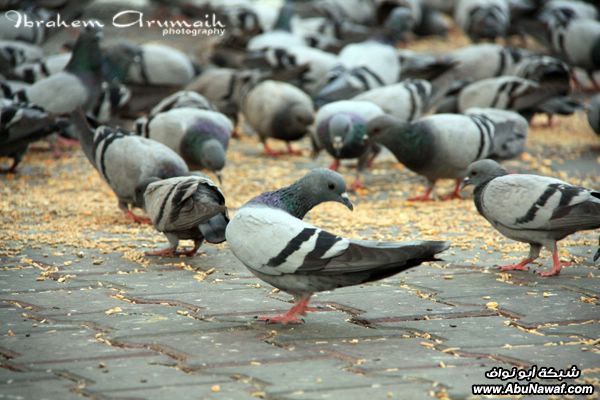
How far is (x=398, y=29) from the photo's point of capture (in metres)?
14.7

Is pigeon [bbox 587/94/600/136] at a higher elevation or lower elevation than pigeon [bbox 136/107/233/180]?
lower

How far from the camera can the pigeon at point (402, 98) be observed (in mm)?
10172

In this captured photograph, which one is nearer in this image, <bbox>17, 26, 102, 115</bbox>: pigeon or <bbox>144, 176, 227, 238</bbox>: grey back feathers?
<bbox>144, 176, 227, 238</bbox>: grey back feathers

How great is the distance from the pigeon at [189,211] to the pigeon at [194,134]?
6.20 feet

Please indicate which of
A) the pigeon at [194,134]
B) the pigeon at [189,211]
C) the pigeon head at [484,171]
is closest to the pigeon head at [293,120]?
the pigeon at [194,134]

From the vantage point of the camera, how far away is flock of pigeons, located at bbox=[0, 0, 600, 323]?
4715 millimetres

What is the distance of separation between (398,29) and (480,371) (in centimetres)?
1124

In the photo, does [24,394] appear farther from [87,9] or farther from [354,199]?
[87,9]

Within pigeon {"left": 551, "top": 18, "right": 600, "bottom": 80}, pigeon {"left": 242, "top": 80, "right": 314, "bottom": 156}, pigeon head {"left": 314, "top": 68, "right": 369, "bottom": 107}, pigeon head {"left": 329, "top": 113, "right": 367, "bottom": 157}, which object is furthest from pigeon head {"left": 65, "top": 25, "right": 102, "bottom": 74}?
pigeon {"left": 551, "top": 18, "right": 600, "bottom": 80}

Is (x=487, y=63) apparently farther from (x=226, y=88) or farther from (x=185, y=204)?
(x=185, y=204)

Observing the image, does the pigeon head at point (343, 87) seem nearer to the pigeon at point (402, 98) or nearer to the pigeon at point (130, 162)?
the pigeon at point (402, 98)

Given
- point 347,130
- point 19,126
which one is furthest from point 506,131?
point 19,126

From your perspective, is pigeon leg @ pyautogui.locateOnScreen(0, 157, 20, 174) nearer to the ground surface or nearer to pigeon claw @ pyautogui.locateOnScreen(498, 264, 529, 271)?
the ground surface

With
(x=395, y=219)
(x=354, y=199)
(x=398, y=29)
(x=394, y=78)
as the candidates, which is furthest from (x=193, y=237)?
(x=398, y=29)
